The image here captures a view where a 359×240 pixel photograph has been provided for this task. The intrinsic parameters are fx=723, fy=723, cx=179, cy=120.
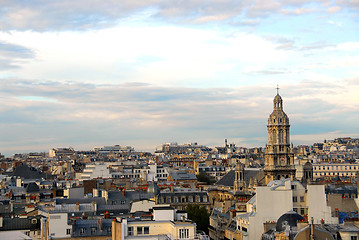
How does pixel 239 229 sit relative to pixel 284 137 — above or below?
below

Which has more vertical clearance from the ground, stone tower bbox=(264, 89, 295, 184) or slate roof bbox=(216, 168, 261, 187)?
stone tower bbox=(264, 89, 295, 184)

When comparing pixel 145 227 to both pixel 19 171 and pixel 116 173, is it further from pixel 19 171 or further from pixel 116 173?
pixel 19 171

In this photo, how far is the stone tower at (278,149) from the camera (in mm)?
122312

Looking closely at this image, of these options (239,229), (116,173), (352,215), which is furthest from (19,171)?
(352,215)

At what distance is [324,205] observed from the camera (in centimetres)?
6694

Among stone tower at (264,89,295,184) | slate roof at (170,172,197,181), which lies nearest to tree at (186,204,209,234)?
stone tower at (264,89,295,184)

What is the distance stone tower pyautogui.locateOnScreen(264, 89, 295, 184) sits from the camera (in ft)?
401

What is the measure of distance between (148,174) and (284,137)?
49042mm

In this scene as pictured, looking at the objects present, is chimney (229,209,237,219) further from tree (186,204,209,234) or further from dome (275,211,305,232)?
dome (275,211,305,232)

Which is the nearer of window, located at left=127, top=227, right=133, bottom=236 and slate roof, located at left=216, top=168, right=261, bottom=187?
window, located at left=127, top=227, right=133, bottom=236

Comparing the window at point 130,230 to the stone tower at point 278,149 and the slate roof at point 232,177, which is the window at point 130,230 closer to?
the stone tower at point 278,149

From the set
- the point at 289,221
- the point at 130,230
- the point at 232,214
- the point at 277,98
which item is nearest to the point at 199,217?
the point at 232,214

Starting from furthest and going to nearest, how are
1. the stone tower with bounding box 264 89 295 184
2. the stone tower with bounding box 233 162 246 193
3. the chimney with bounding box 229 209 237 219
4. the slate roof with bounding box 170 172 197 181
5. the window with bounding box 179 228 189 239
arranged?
the slate roof with bounding box 170 172 197 181 → the stone tower with bounding box 264 89 295 184 → the stone tower with bounding box 233 162 246 193 → the chimney with bounding box 229 209 237 219 → the window with bounding box 179 228 189 239

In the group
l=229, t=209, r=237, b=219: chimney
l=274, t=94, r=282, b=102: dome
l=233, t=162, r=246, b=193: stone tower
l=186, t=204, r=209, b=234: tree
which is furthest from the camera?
l=274, t=94, r=282, b=102: dome
